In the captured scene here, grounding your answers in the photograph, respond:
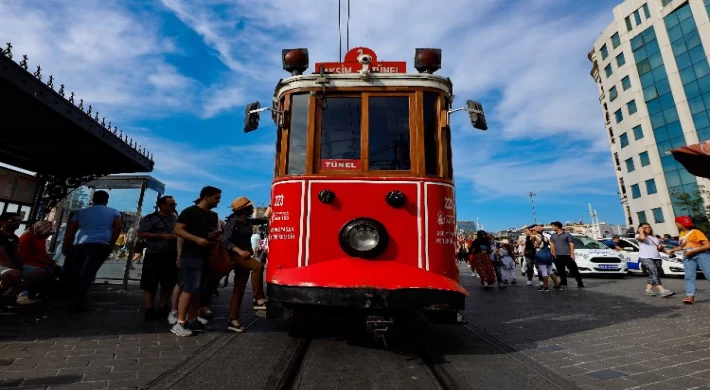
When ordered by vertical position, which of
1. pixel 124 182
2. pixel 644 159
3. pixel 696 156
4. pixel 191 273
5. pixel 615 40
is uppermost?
pixel 615 40

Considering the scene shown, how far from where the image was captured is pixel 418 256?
3963 mm

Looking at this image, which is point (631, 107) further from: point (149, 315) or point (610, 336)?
point (149, 315)

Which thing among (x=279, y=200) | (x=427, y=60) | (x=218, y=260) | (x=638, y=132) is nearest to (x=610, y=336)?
(x=427, y=60)

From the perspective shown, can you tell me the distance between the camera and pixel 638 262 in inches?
563

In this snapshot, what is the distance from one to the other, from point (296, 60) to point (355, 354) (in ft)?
11.4

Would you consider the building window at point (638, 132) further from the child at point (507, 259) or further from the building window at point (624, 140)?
the child at point (507, 259)

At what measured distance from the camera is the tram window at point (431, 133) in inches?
167

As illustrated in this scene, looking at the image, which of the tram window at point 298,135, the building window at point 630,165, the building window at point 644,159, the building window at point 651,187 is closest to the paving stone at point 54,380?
the tram window at point 298,135

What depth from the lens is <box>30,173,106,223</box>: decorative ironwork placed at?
7.62 m

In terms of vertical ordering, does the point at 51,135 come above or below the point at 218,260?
above

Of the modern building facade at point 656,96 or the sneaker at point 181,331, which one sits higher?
the modern building facade at point 656,96

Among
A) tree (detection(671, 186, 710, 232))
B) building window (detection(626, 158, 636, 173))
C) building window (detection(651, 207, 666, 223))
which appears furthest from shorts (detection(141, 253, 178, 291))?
building window (detection(626, 158, 636, 173))

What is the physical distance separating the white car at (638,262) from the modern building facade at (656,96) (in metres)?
21.4

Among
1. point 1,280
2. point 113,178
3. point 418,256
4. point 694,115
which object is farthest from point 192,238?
point 694,115
